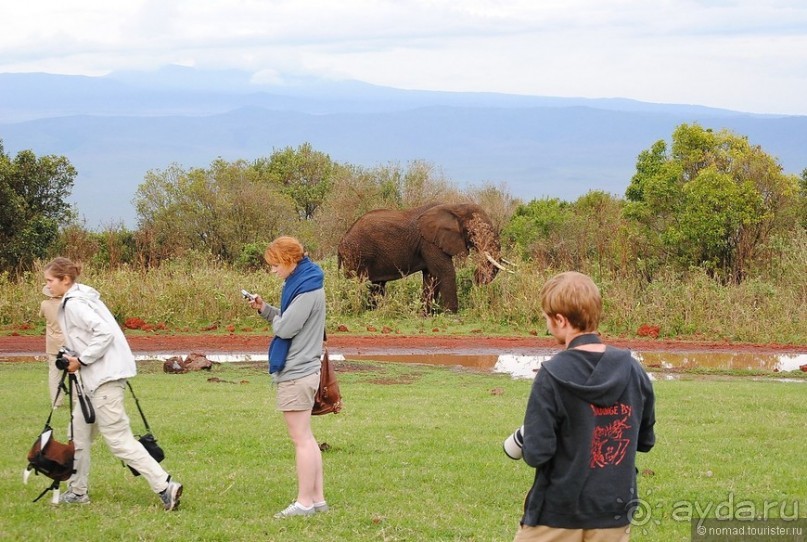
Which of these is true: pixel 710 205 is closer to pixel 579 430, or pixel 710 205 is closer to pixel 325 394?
pixel 325 394

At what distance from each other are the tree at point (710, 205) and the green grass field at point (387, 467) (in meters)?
11.8

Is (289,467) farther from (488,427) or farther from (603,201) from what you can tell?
(603,201)

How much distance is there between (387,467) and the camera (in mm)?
9750

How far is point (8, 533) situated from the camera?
7586 millimetres

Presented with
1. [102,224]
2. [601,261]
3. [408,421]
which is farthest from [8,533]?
[102,224]

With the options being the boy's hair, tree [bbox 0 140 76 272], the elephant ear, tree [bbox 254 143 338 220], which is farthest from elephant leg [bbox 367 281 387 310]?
the boy's hair

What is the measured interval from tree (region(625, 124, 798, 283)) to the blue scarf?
19676mm

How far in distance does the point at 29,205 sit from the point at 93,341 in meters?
23.9

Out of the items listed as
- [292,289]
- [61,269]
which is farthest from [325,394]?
[61,269]

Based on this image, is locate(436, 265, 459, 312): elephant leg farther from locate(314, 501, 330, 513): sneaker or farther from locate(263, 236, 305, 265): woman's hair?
locate(263, 236, 305, 265): woman's hair

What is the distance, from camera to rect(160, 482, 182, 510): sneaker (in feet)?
26.4

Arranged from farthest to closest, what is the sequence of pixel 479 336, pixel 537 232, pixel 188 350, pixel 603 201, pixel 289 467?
pixel 603 201 → pixel 537 232 → pixel 479 336 → pixel 188 350 → pixel 289 467

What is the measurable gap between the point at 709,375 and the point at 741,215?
9.47 m

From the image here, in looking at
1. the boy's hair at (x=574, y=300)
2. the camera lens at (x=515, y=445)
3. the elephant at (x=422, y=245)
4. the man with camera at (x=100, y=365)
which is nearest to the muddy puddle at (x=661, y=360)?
the elephant at (x=422, y=245)
